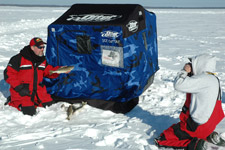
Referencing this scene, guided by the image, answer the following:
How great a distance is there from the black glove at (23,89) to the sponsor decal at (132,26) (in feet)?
6.62

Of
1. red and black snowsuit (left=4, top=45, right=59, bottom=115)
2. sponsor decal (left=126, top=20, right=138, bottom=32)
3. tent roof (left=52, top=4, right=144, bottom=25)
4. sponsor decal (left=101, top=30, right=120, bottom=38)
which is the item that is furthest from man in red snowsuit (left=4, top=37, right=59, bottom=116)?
sponsor decal (left=126, top=20, right=138, bottom=32)

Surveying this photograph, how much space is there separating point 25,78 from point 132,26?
2039mm

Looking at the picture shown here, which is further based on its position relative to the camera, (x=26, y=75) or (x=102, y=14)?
(x=102, y=14)

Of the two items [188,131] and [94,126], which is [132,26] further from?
[188,131]

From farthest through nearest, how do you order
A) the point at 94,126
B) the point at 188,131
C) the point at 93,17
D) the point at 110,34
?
the point at 93,17, the point at 110,34, the point at 94,126, the point at 188,131

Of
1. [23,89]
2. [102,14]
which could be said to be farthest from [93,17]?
[23,89]

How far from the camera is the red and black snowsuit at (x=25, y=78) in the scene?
3949 mm

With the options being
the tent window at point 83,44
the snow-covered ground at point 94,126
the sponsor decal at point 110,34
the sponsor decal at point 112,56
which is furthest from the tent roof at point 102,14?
the snow-covered ground at point 94,126

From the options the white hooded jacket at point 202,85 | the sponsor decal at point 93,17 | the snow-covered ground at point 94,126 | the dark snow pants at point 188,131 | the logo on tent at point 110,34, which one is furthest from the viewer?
the sponsor decal at point 93,17

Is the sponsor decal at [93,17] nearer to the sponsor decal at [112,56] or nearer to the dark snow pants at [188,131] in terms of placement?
the sponsor decal at [112,56]

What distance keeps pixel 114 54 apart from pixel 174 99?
1662mm

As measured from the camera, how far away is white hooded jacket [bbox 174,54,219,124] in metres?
2.63

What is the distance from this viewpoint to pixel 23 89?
4008mm

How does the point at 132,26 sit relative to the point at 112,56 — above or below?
above
